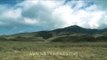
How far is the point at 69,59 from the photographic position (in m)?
58.0

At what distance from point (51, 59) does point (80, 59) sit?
21.3 ft

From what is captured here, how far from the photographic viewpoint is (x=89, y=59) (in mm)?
58062

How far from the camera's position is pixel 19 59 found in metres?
57.1

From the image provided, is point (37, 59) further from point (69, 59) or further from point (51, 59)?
point (69, 59)

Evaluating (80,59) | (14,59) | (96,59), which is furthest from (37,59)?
(96,59)

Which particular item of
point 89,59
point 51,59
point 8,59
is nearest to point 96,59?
point 89,59

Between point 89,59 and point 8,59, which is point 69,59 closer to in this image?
point 89,59

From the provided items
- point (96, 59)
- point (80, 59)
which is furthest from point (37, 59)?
point (96, 59)

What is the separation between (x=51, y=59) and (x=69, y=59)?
4248 mm

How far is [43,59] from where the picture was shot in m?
57.1

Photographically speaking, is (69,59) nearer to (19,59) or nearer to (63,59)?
(63,59)

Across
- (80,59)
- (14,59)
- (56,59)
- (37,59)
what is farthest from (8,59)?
(80,59)

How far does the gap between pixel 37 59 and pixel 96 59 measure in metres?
13.0

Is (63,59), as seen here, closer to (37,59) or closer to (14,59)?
(37,59)
